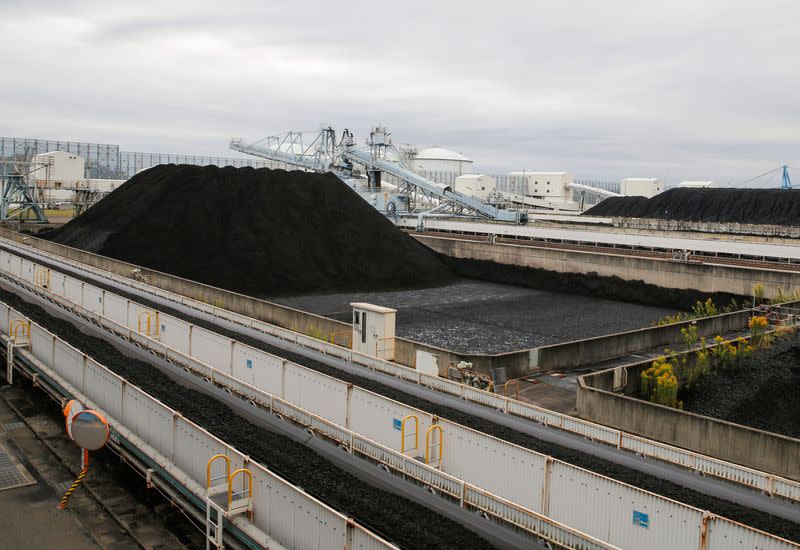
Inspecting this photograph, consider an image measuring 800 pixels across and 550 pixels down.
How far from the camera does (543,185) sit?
89188 mm

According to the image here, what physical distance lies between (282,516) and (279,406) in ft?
13.5

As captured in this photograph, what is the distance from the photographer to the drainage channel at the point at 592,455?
7.92 meters

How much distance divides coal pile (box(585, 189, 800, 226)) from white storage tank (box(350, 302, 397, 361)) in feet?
163

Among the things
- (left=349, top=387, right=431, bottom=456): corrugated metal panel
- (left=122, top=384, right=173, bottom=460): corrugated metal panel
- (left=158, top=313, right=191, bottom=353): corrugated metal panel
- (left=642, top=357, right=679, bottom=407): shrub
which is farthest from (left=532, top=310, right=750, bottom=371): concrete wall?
(left=122, top=384, right=173, bottom=460): corrugated metal panel

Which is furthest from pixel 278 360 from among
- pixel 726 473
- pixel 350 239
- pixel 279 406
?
pixel 350 239

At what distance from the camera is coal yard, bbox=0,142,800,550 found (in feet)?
24.6

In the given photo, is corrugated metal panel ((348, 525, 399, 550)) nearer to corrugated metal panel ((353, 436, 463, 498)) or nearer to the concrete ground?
corrugated metal panel ((353, 436, 463, 498))

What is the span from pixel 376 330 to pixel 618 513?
898 cm

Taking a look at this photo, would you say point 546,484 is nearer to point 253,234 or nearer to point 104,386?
point 104,386

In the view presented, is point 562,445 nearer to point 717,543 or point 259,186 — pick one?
point 717,543

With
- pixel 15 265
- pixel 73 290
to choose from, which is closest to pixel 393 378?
pixel 73 290

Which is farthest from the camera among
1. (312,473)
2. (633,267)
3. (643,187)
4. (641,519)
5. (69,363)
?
(643,187)

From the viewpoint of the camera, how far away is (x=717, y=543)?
6688 mm

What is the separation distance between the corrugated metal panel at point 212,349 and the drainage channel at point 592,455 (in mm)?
1205
